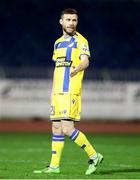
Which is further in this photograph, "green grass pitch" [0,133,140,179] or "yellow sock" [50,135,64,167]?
"yellow sock" [50,135,64,167]

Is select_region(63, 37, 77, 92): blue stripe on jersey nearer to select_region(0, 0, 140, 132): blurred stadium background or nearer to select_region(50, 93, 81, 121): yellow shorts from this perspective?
select_region(50, 93, 81, 121): yellow shorts

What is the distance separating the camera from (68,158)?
1195cm

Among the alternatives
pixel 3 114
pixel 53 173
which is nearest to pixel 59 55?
pixel 53 173

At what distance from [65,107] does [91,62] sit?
60.0ft

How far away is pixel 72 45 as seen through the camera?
920 centimetres

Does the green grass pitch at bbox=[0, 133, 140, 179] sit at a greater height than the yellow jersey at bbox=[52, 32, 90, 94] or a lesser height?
lesser

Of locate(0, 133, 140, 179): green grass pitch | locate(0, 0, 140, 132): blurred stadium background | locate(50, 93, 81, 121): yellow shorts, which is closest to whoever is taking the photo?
locate(0, 133, 140, 179): green grass pitch

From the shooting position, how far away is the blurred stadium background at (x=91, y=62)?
964 inches

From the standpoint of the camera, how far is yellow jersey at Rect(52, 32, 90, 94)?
9086 millimetres

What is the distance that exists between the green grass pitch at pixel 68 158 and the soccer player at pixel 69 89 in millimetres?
345

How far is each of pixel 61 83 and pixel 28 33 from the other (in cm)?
1974

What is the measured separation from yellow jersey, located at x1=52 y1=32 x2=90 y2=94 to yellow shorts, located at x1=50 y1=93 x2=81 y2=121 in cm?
7

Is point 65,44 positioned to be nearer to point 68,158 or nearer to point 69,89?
point 69,89

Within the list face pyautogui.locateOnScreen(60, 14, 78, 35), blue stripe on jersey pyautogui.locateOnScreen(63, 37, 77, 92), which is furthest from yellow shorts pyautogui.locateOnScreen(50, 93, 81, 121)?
face pyautogui.locateOnScreen(60, 14, 78, 35)
